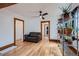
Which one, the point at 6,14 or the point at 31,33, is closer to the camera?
the point at 6,14

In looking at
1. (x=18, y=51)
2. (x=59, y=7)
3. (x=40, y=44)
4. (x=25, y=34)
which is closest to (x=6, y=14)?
(x=25, y=34)

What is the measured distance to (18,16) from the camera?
2.21 m

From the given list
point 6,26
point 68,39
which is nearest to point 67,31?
point 68,39

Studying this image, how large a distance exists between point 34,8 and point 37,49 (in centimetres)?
85

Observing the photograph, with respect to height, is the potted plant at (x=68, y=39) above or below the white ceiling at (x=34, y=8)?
below

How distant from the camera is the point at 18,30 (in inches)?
89.7

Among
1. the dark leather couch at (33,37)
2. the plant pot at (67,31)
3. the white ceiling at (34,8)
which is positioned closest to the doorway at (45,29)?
the dark leather couch at (33,37)

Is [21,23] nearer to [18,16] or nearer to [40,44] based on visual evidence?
[18,16]

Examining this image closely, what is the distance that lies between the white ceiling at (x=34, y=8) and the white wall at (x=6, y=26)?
12 centimetres

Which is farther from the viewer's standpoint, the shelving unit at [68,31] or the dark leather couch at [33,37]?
the dark leather couch at [33,37]

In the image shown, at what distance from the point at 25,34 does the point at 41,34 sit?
35 cm

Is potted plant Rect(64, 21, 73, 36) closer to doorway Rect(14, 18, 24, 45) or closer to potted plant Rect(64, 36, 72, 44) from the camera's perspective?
potted plant Rect(64, 36, 72, 44)

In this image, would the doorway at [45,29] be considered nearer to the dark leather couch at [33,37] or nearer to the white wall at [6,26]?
the dark leather couch at [33,37]

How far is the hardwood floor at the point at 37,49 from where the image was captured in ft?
7.08
